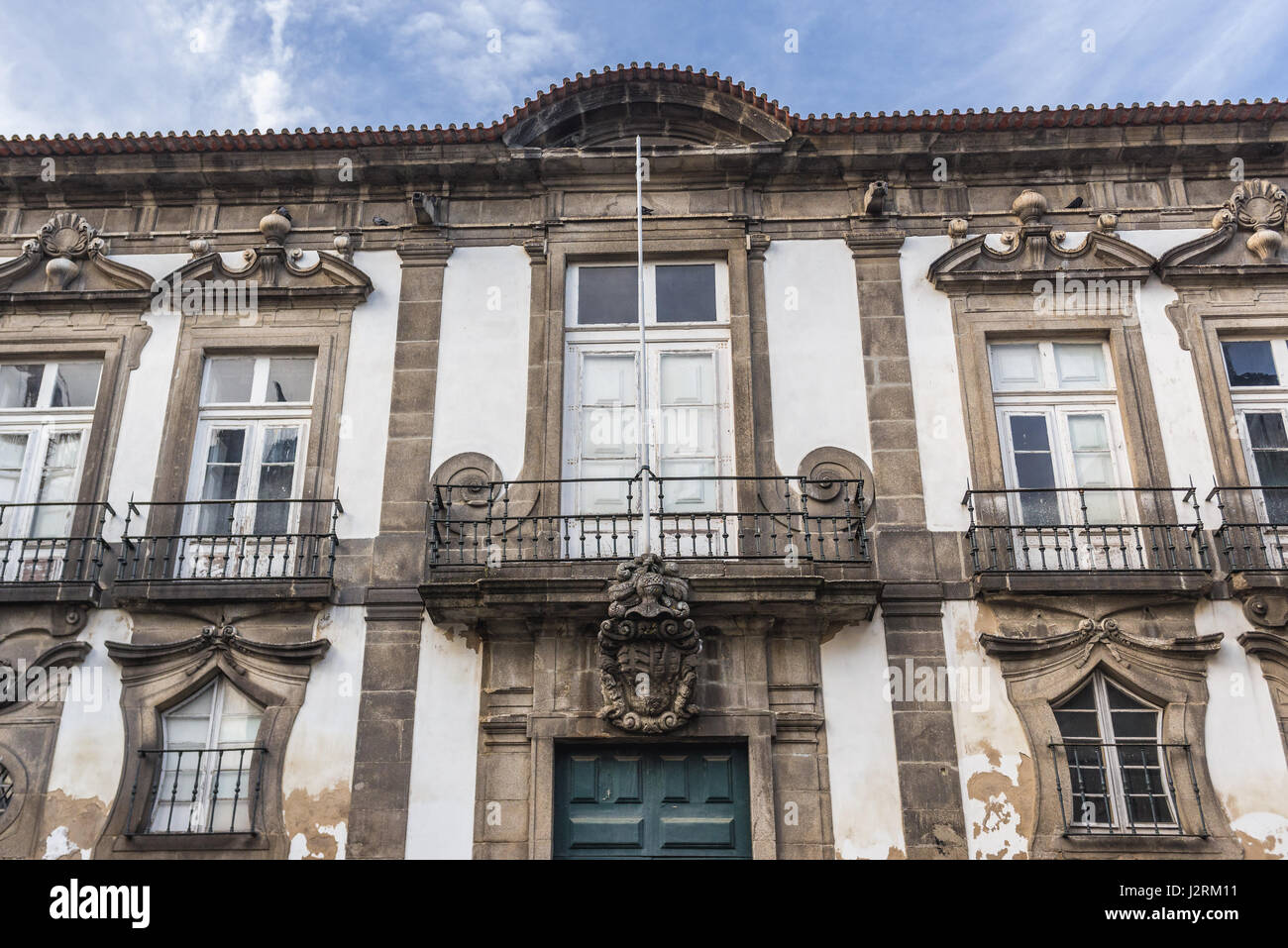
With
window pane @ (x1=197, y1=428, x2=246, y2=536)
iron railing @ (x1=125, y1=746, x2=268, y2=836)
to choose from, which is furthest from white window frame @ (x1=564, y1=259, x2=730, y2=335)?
iron railing @ (x1=125, y1=746, x2=268, y2=836)

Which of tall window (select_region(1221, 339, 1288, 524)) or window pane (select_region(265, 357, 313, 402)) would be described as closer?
tall window (select_region(1221, 339, 1288, 524))

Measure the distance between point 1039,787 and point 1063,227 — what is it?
15.1 feet

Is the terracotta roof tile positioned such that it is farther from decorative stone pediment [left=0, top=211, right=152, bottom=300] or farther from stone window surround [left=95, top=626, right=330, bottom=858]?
stone window surround [left=95, top=626, right=330, bottom=858]

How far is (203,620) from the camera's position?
30.0ft

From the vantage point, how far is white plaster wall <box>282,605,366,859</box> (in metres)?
8.59

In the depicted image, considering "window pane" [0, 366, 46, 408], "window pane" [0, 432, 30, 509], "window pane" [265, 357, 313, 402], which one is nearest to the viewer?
"window pane" [0, 432, 30, 509]

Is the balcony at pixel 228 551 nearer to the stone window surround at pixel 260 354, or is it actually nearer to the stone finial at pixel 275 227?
the stone window surround at pixel 260 354

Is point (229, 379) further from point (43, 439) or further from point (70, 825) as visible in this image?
point (70, 825)

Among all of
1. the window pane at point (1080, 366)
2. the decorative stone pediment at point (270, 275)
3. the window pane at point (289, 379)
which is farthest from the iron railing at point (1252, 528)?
the window pane at point (289, 379)

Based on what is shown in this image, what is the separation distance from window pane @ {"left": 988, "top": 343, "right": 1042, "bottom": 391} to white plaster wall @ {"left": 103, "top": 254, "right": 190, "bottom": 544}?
6.49 metres

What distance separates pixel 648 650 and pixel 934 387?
317 cm

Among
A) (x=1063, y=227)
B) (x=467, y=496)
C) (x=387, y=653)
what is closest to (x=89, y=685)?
(x=387, y=653)
